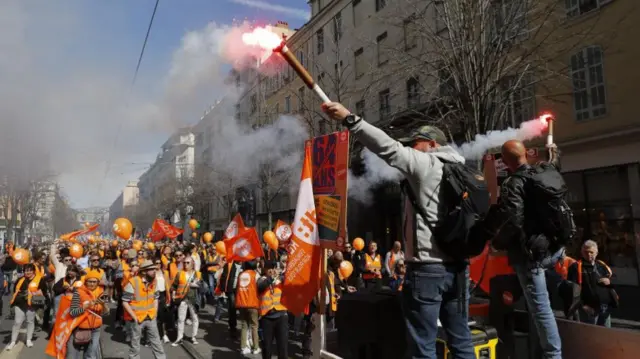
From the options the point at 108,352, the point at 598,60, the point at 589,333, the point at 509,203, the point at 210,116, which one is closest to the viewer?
the point at 509,203

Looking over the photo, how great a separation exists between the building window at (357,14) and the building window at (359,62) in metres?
2.00

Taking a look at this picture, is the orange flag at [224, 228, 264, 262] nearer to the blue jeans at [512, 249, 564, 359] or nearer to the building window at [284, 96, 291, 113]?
the blue jeans at [512, 249, 564, 359]

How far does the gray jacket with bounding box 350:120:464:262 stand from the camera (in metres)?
2.40

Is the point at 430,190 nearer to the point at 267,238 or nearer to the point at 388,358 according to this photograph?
the point at 388,358

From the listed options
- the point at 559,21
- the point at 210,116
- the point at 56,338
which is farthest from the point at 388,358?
the point at 210,116

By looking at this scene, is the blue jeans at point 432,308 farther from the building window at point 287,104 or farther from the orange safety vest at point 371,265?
the building window at point 287,104

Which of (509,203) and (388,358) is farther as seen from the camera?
(388,358)

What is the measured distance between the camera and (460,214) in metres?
2.48

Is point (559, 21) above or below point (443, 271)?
above

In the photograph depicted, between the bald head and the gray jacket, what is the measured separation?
2.91ft

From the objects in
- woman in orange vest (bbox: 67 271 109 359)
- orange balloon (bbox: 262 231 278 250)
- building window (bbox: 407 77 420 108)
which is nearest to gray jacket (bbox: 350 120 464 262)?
woman in orange vest (bbox: 67 271 109 359)

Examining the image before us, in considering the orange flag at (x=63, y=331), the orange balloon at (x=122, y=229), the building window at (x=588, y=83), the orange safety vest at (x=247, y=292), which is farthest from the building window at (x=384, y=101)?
the orange flag at (x=63, y=331)

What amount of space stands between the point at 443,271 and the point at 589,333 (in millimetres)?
1606

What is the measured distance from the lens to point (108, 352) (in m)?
9.00
